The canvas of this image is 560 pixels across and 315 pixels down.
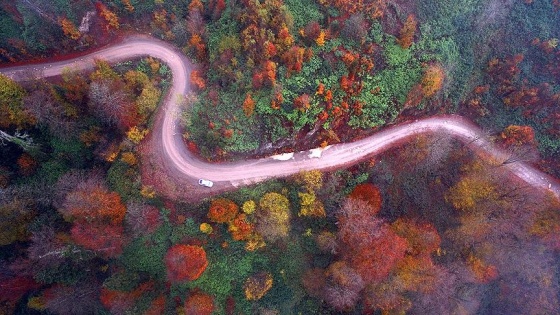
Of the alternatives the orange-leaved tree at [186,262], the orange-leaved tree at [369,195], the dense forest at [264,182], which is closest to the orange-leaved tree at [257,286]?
the dense forest at [264,182]

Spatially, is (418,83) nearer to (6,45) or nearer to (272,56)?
(272,56)

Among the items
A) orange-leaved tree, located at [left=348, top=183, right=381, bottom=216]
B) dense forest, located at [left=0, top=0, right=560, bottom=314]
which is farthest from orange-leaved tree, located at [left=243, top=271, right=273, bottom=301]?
orange-leaved tree, located at [left=348, top=183, right=381, bottom=216]

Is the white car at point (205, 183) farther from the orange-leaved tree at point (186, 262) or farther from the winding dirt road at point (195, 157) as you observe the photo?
the orange-leaved tree at point (186, 262)

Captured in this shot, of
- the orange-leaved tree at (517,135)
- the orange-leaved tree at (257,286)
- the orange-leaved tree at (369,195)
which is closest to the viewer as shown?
the orange-leaved tree at (257,286)

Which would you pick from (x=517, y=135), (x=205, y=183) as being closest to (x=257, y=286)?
(x=205, y=183)

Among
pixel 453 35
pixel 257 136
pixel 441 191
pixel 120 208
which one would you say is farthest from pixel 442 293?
pixel 120 208

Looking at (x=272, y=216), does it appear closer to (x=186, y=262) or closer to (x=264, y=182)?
(x=264, y=182)
